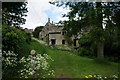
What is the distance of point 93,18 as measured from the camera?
14.6 metres

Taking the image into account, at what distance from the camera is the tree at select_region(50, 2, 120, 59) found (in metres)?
14.3

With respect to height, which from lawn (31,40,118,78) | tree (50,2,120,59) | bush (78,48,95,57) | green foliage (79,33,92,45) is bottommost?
lawn (31,40,118,78)

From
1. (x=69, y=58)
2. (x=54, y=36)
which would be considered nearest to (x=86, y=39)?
(x=69, y=58)

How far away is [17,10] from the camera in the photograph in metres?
21.3

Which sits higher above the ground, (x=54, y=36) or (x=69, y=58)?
(x=54, y=36)

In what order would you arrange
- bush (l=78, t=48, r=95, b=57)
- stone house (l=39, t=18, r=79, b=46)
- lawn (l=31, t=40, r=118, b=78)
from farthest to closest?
stone house (l=39, t=18, r=79, b=46) < bush (l=78, t=48, r=95, b=57) < lawn (l=31, t=40, r=118, b=78)

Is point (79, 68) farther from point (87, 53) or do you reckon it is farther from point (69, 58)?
point (87, 53)

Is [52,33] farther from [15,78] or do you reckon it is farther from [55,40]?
[15,78]

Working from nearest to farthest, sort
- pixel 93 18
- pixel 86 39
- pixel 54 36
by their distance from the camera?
pixel 93 18, pixel 86 39, pixel 54 36

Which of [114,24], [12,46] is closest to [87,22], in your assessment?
[114,24]

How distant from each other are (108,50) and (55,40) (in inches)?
924

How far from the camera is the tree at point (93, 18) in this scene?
1434 centimetres

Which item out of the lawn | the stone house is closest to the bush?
the lawn

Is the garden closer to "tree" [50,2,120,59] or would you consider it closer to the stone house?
"tree" [50,2,120,59]
